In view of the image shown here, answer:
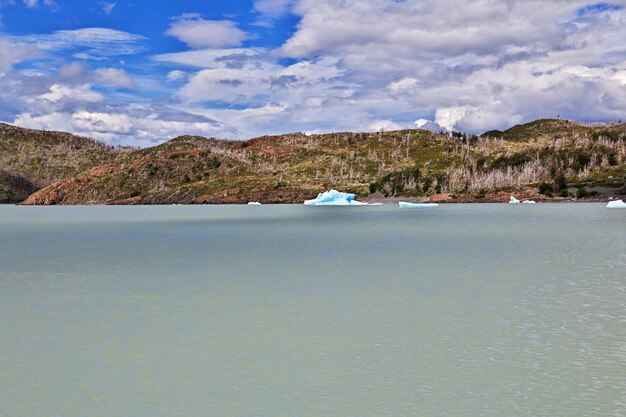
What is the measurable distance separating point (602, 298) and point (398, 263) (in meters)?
22.3

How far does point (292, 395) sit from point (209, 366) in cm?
455

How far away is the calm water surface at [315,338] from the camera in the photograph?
19.6 metres

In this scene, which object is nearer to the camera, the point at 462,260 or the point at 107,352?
the point at 107,352

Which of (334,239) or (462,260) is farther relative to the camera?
(334,239)

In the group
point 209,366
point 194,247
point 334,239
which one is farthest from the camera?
point 334,239

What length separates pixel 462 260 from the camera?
59.0m

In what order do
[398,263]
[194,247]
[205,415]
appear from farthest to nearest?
[194,247] → [398,263] → [205,415]

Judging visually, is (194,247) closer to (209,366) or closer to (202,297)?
(202,297)

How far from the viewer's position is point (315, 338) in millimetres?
27750

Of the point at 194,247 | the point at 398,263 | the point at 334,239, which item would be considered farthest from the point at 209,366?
the point at 334,239

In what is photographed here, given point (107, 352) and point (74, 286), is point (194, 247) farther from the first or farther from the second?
point (107, 352)

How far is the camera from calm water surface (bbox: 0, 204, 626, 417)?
19.6m

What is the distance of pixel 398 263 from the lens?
57.3 metres

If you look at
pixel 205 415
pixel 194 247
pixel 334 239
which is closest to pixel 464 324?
pixel 205 415
